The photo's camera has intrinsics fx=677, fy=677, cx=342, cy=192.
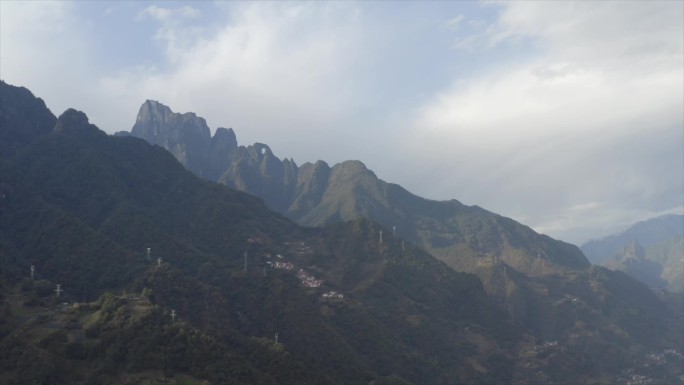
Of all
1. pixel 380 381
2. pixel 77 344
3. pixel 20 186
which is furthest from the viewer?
pixel 20 186

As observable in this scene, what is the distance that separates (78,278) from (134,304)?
36.3 metres

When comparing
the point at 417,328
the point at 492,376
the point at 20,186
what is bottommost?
the point at 492,376

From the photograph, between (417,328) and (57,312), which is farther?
(417,328)

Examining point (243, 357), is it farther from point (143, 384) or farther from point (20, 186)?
point (20, 186)

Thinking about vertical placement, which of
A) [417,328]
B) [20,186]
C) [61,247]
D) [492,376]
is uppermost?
[20,186]

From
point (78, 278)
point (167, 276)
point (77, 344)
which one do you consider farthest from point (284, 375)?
point (78, 278)

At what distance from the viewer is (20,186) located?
6900 inches

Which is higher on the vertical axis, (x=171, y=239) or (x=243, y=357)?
→ (x=171, y=239)

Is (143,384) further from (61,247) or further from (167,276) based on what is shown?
(61,247)

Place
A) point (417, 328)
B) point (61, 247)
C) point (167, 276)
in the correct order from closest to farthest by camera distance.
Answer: point (167, 276)
point (61, 247)
point (417, 328)

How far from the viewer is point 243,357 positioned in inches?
4363

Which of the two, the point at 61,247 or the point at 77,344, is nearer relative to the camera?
the point at 77,344

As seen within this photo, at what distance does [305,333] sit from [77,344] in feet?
188

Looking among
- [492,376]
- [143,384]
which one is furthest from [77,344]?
[492,376]
